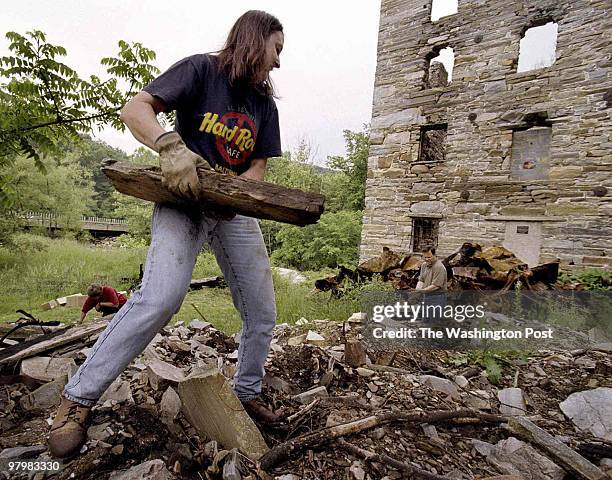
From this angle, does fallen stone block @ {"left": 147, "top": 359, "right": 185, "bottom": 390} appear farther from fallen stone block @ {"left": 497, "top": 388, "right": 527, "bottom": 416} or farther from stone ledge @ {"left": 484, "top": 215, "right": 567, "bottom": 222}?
stone ledge @ {"left": 484, "top": 215, "right": 567, "bottom": 222}

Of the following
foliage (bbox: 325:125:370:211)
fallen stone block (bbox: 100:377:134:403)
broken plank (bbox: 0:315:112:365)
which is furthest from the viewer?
foliage (bbox: 325:125:370:211)

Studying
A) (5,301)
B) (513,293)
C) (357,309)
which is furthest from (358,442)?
(5,301)

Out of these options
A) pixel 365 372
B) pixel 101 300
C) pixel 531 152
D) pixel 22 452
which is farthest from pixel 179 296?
pixel 531 152

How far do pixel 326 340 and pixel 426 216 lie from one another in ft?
20.4

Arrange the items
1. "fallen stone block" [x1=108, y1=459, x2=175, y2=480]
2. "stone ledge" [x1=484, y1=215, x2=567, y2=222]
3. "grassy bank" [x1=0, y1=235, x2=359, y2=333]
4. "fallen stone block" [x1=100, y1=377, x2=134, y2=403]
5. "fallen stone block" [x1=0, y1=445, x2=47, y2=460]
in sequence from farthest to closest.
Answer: "stone ledge" [x1=484, y1=215, x2=567, y2=222]
"grassy bank" [x1=0, y1=235, x2=359, y2=333]
"fallen stone block" [x1=100, y1=377, x2=134, y2=403]
"fallen stone block" [x1=0, y1=445, x2=47, y2=460]
"fallen stone block" [x1=108, y1=459, x2=175, y2=480]

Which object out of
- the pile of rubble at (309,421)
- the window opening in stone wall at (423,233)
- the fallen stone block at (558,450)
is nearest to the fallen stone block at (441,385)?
the pile of rubble at (309,421)

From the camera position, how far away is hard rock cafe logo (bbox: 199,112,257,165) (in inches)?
71.7

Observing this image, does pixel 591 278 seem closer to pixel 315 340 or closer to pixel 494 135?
pixel 494 135

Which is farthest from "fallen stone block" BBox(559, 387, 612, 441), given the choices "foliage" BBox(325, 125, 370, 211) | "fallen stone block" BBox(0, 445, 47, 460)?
"foliage" BBox(325, 125, 370, 211)

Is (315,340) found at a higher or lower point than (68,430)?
lower

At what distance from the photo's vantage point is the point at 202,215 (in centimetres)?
177

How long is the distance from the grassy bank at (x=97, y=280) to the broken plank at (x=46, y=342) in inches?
85.8

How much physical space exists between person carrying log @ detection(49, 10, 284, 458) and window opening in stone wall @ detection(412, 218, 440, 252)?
8124mm

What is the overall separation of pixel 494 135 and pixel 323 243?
8.36 metres
